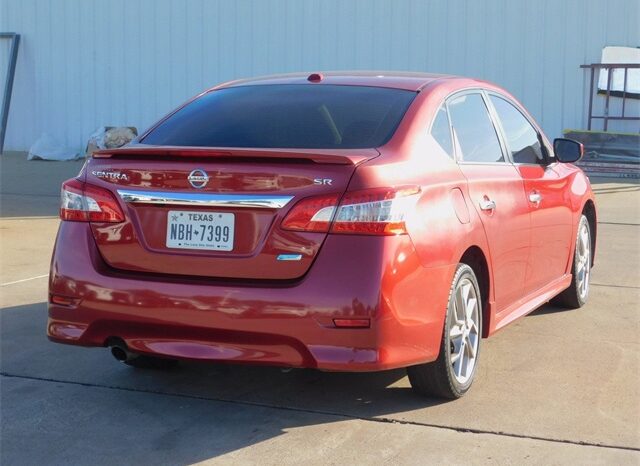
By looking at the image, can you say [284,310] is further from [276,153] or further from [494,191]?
[494,191]

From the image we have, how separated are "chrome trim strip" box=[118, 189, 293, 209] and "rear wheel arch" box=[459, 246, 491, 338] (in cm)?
113

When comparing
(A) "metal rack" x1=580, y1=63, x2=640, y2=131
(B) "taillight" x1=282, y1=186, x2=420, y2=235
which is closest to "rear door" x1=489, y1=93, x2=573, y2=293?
(B) "taillight" x1=282, y1=186, x2=420, y2=235

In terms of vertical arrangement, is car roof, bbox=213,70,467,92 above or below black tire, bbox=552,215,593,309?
above

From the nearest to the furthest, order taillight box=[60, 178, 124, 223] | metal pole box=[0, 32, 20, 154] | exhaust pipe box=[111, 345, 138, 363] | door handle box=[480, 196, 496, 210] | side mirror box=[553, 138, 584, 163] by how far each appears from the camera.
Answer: taillight box=[60, 178, 124, 223] < exhaust pipe box=[111, 345, 138, 363] < door handle box=[480, 196, 496, 210] < side mirror box=[553, 138, 584, 163] < metal pole box=[0, 32, 20, 154]

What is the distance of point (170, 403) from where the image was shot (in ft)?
15.4

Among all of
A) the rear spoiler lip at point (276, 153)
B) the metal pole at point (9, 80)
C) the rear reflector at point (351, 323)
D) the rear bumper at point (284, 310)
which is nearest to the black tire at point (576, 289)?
the rear bumper at point (284, 310)

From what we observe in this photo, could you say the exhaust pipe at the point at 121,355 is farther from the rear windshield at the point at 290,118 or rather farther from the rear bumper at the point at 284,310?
the rear windshield at the point at 290,118

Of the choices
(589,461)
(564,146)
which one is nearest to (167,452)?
(589,461)

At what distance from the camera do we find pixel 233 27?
20.1m

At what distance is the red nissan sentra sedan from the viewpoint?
13.2 feet

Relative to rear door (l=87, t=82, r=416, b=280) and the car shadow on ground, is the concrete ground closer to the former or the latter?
the car shadow on ground

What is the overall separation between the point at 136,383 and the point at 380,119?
1.81 meters

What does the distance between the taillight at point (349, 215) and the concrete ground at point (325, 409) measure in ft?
2.97

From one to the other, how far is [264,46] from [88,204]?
15.9 metres
